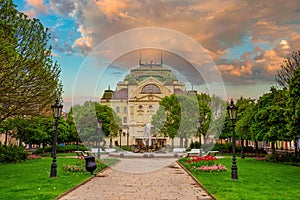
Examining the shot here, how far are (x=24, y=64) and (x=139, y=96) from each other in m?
62.1

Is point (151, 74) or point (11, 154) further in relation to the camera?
point (151, 74)

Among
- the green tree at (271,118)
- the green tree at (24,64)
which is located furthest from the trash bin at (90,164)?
the green tree at (271,118)

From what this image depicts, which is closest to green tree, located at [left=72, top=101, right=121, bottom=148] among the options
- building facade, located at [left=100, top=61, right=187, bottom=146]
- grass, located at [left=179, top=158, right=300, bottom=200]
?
building facade, located at [left=100, top=61, right=187, bottom=146]

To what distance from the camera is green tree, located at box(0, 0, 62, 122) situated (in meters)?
14.2

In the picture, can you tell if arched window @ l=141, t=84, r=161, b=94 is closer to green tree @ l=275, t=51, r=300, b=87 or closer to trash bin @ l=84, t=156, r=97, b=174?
green tree @ l=275, t=51, r=300, b=87

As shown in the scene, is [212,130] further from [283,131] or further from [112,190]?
[112,190]

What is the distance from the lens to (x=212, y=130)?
45375mm

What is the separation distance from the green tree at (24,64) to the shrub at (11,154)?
19.7 feet

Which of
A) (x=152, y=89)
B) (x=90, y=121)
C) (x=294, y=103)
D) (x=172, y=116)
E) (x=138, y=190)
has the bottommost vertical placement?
(x=138, y=190)

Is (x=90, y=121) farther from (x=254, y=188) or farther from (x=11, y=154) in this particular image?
(x=254, y=188)

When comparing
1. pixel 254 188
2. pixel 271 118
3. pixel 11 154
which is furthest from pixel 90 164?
pixel 271 118

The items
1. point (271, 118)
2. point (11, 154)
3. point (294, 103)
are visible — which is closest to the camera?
point (294, 103)

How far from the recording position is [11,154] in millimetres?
23453

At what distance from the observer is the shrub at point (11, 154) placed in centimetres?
2286
